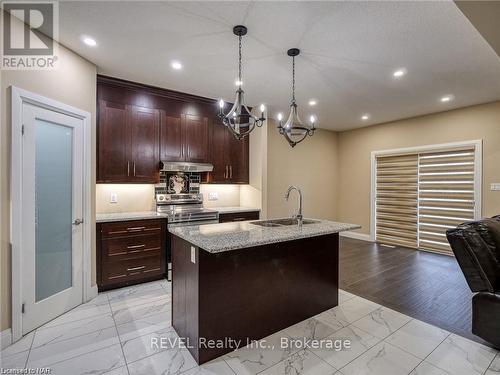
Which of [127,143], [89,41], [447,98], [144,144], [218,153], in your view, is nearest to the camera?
[89,41]

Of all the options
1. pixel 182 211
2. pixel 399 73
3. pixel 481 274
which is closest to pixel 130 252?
pixel 182 211

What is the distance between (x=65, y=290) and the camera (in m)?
2.79

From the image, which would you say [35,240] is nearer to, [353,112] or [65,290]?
[65,290]

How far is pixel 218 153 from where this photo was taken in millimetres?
4574

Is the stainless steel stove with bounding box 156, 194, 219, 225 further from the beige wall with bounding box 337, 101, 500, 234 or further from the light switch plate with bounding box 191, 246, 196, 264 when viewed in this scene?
the beige wall with bounding box 337, 101, 500, 234

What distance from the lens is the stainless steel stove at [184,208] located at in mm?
3777

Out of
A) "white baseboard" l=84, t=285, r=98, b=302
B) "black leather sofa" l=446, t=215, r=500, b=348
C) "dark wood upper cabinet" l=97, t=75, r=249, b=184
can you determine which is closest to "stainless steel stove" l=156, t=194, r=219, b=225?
"dark wood upper cabinet" l=97, t=75, r=249, b=184

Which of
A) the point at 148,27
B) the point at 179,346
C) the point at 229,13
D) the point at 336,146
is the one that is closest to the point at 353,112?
the point at 336,146

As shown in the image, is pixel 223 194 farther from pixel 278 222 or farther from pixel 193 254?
pixel 193 254

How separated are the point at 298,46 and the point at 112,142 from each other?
2734 mm

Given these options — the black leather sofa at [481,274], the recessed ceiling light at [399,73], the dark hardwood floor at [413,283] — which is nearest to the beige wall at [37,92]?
the dark hardwood floor at [413,283]

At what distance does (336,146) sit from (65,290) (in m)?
6.45

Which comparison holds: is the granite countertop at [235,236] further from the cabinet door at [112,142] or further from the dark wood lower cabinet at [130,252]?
the cabinet door at [112,142]

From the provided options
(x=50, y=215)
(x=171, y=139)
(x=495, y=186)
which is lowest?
(x=50, y=215)
